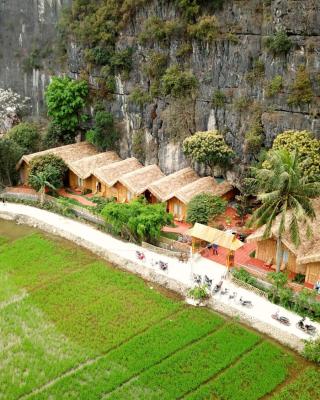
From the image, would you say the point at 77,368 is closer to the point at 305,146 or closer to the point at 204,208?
the point at 204,208

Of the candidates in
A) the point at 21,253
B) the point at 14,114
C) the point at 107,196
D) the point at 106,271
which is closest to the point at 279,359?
the point at 106,271

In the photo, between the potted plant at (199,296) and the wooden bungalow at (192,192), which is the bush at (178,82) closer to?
the wooden bungalow at (192,192)

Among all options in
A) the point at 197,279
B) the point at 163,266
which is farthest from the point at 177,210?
the point at 197,279

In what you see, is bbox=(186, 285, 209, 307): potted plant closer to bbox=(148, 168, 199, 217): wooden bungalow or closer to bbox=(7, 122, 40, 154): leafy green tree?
bbox=(148, 168, 199, 217): wooden bungalow

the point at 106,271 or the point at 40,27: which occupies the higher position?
the point at 40,27

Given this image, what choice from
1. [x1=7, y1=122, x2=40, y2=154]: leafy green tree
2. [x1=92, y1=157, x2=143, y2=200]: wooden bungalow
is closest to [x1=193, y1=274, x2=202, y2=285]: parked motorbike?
[x1=92, y1=157, x2=143, y2=200]: wooden bungalow

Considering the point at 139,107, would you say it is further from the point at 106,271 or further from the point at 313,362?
the point at 313,362
